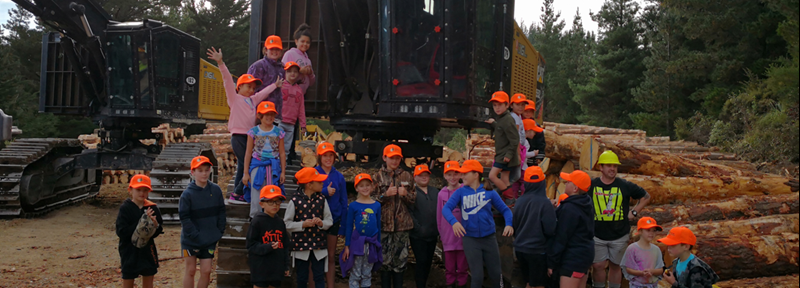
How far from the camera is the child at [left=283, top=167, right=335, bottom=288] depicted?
230 inches

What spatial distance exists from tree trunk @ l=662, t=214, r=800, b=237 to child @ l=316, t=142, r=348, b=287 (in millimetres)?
3824

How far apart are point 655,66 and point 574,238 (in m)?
24.0

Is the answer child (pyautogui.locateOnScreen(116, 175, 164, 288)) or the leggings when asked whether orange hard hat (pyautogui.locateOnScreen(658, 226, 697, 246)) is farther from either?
child (pyautogui.locateOnScreen(116, 175, 164, 288))

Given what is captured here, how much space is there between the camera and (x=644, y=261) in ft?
19.2

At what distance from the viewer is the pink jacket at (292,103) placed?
7062 millimetres

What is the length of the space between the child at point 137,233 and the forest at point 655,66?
4996 mm

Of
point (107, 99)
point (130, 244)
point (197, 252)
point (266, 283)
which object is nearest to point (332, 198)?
point (266, 283)

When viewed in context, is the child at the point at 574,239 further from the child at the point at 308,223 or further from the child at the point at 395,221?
the child at the point at 308,223

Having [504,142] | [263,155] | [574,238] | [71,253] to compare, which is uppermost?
[504,142]

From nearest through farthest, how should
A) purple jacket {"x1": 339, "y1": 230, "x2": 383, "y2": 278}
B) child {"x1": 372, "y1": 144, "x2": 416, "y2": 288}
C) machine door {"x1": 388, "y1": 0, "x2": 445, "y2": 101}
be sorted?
purple jacket {"x1": 339, "y1": 230, "x2": 383, "y2": 278} < child {"x1": 372, "y1": 144, "x2": 416, "y2": 288} < machine door {"x1": 388, "y1": 0, "x2": 445, "y2": 101}

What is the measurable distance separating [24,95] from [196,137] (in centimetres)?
904

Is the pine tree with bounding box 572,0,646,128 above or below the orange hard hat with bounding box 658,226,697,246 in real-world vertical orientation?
above

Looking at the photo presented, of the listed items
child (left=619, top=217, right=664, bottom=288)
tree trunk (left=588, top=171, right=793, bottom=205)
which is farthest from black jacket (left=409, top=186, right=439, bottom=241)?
tree trunk (left=588, top=171, right=793, bottom=205)

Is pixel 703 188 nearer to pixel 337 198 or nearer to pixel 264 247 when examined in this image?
pixel 337 198
